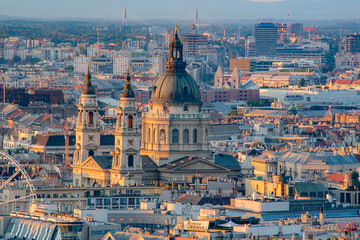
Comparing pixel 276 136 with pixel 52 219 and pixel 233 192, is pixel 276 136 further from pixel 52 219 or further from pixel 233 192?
pixel 52 219

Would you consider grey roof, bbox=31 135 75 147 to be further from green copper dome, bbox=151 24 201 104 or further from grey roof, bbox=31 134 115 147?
green copper dome, bbox=151 24 201 104

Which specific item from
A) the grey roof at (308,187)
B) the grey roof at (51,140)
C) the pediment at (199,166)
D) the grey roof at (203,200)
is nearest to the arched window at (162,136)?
the pediment at (199,166)

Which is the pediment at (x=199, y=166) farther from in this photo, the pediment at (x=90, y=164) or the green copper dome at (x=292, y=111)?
the green copper dome at (x=292, y=111)

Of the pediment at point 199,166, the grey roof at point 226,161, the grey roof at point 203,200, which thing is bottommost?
the grey roof at point 226,161

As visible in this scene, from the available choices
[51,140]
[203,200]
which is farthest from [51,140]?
[203,200]

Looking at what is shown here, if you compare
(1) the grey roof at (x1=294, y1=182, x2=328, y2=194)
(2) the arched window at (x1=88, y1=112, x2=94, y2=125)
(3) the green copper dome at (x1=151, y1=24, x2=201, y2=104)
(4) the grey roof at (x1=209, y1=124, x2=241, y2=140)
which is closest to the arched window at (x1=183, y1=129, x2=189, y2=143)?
(3) the green copper dome at (x1=151, y1=24, x2=201, y2=104)

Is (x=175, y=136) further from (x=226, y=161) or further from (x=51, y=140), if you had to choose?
(x=51, y=140)
